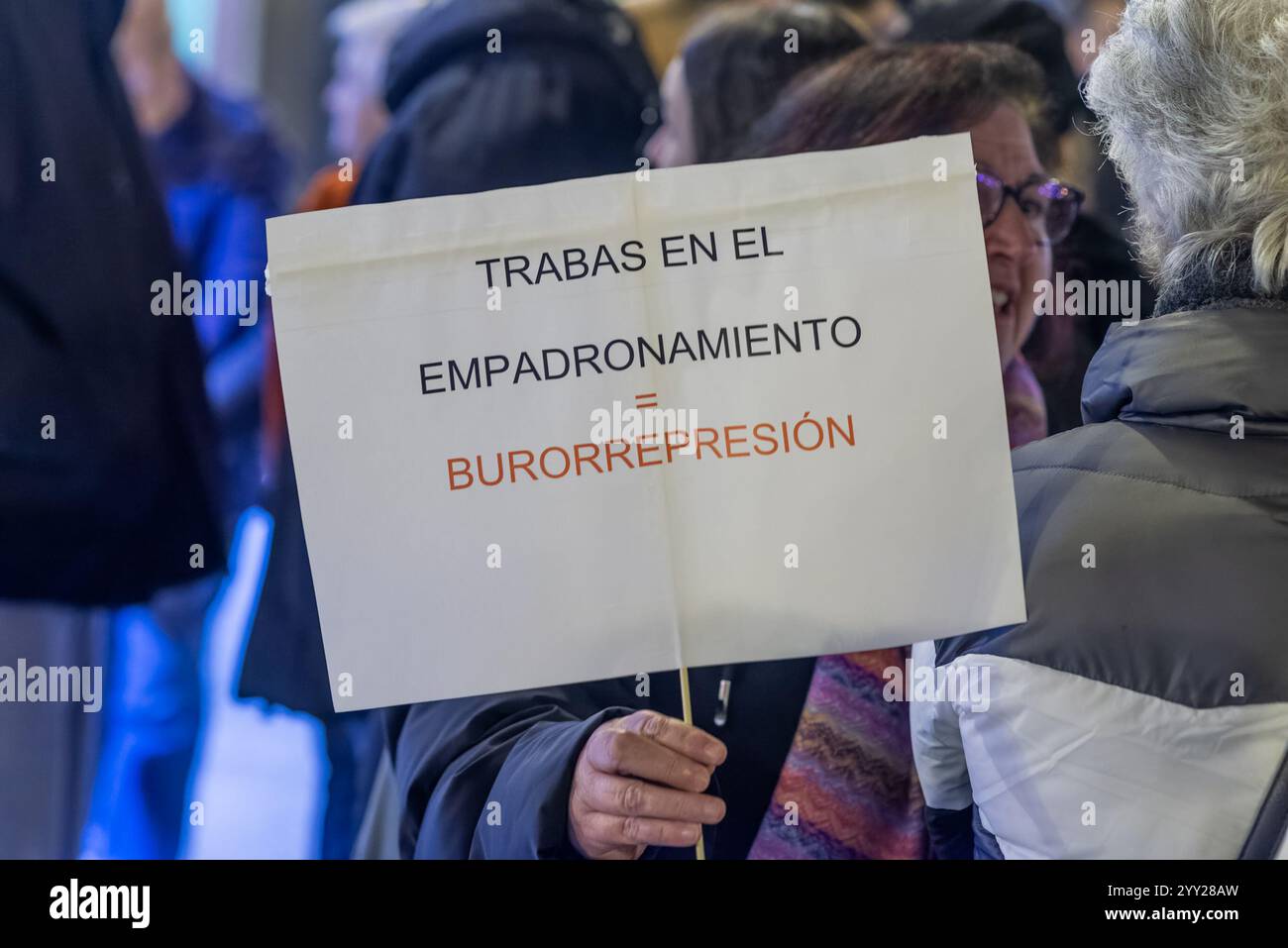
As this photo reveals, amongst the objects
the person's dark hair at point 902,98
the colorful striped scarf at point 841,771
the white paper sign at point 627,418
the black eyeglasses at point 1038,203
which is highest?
the person's dark hair at point 902,98

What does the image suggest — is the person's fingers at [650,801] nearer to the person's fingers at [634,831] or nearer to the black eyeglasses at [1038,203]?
the person's fingers at [634,831]

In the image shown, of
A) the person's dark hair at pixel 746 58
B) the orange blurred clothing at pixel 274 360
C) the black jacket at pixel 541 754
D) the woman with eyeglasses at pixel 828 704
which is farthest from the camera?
the orange blurred clothing at pixel 274 360

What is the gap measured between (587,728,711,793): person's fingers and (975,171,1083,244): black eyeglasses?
1.12 meters

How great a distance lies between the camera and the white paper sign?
135 centimetres

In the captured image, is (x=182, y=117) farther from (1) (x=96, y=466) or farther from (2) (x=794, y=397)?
(2) (x=794, y=397)

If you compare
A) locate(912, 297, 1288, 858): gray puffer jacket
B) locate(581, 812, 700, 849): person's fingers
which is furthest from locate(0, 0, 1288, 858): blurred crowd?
locate(912, 297, 1288, 858): gray puffer jacket

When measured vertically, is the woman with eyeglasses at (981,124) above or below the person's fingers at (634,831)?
above

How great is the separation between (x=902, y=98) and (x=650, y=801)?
127 cm

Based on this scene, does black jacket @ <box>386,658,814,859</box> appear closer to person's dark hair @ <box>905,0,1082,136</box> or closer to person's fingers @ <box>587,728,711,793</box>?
person's fingers @ <box>587,728,711,793</box>

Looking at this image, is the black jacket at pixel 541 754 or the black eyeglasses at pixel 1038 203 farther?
the black eyeglasses at pixel 1038 203

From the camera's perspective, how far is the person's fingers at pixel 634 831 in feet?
4.34

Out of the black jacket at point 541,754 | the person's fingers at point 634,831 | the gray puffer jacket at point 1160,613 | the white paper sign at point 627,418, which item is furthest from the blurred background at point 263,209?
the person's fingers at point 634,831

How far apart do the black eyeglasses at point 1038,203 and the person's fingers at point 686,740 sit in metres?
1.09

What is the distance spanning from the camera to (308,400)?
1.35 metres
